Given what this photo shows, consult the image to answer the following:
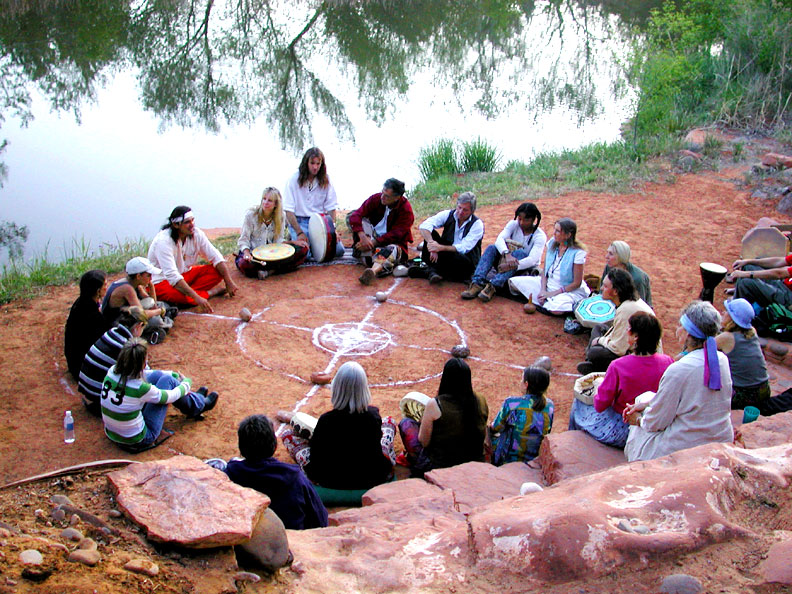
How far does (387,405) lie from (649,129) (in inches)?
452

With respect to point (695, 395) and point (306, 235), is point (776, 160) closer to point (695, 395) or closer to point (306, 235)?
point (306, 235)

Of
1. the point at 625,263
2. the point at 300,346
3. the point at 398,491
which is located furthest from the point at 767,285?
the point at 398,491

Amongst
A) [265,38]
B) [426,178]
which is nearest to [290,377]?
[426,178]

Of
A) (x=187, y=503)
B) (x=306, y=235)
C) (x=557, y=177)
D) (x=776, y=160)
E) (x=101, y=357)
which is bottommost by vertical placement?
(x=101, y=357)

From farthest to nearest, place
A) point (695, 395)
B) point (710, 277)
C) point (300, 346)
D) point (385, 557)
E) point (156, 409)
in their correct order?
point (710, 277) < point (300, 346) < point (156, 409) < point (695, 395) < point (385, 557)

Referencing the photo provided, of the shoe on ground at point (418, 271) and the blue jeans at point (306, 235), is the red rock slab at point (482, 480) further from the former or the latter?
the blue jeans at point (306, 235)

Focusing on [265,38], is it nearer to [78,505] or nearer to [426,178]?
[426,178]

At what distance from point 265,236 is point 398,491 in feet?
17.6

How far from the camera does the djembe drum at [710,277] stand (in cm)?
814

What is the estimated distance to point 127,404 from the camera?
5.38 m

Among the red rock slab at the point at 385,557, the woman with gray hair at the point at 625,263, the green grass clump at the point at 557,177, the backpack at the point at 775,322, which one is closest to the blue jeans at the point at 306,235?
the green grass clump at the point at 557,177

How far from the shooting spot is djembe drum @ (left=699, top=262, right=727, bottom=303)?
8141mm

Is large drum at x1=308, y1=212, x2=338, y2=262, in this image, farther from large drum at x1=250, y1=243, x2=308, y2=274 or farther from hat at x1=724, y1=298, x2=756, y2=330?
hat at x1=724, y1=298, x2=756, y2=330

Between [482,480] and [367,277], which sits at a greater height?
[367,277]
